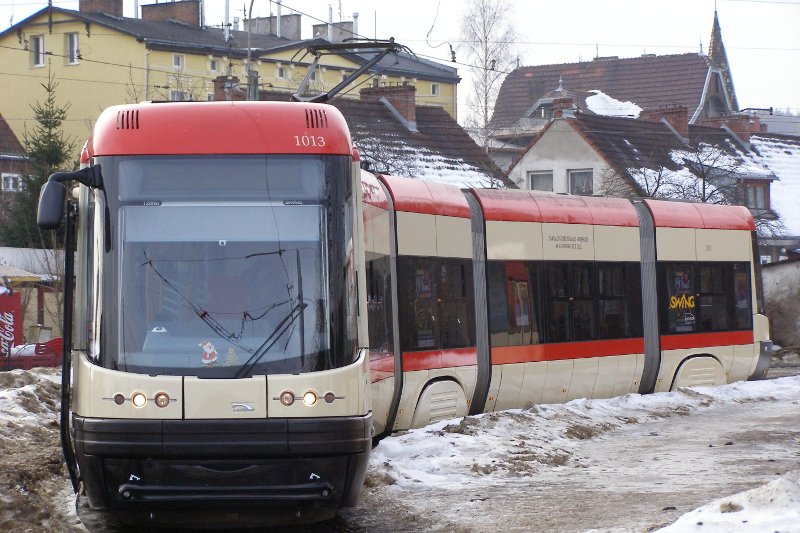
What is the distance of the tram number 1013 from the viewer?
986cm

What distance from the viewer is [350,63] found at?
6994 centimetres

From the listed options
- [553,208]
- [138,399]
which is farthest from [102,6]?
[138,399]

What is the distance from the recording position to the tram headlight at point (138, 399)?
9.23m

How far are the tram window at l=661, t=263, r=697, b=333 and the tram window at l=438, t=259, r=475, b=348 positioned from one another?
16.3 feet

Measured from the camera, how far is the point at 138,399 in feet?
30.3

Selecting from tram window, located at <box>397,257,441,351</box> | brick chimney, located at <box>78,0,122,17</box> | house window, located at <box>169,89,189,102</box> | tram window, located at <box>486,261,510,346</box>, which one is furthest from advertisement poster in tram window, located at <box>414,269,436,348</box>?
brick chimney, located at <box>78,0,122,17</box>

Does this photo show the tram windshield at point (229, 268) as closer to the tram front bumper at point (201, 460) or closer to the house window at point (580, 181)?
the tram front bumper at point (201, 460)

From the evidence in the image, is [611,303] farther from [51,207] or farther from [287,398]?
[51,207]

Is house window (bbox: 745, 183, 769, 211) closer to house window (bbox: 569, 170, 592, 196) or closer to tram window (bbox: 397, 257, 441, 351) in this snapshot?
house window (bbox: 569, 170, 592, 196)

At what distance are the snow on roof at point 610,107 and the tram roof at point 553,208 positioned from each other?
1902 inches

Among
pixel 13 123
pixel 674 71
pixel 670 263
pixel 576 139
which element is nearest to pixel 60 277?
pixel 670 263

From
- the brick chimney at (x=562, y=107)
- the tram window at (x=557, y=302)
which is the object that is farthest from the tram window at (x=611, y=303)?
the brick chimney at (x=562, y=107)

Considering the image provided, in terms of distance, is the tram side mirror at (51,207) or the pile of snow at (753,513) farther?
the tram side mirror at (51,207)

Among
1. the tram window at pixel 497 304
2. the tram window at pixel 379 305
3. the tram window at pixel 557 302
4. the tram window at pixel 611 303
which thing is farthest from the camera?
the tram window at pixel 611 303
